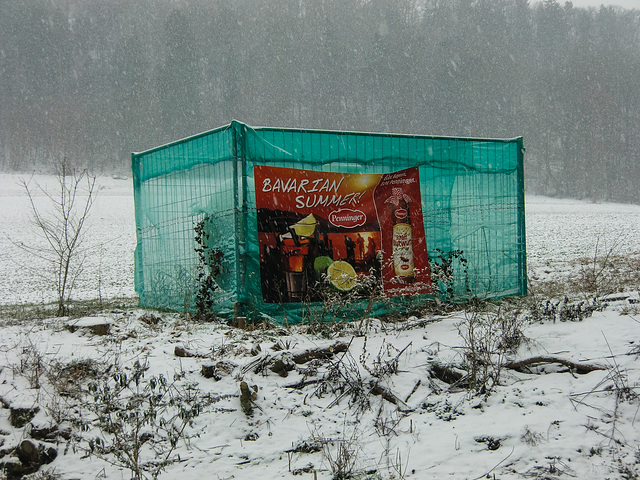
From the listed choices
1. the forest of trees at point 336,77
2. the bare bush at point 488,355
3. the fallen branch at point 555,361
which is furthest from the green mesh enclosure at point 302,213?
the forest of trees at point 336,77

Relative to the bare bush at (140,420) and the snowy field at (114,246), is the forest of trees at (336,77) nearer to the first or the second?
the snowy field at (114,246)

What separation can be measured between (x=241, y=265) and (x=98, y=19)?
89.0m

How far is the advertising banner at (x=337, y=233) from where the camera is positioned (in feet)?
19.8

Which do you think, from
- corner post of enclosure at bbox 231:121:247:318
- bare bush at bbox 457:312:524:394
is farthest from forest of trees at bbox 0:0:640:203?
bare bush at bbox 457:312:524:394

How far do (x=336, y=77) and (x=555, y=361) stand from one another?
215ft

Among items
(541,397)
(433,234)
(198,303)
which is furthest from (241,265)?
(541,397)

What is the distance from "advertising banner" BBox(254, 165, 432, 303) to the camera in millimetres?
6031

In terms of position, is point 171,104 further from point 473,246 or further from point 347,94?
point 473,246

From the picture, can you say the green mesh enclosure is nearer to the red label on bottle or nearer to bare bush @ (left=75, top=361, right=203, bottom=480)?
the red label on bottle

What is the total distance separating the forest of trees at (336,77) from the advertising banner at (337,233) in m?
50.7

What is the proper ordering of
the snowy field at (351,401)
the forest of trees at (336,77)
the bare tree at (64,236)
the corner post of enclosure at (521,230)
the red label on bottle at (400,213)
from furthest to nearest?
the forest of trees at (336,77)
the corner post of enclosure at (521,230)
the bare tree at (64,236)
the red label on bottle at (400,213)
the snowy field at (351,401)

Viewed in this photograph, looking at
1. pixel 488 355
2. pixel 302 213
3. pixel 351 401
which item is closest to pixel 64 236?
pixel 302 213

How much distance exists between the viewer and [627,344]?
3.82 metres

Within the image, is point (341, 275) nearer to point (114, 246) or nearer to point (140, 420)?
point (140, 420)
